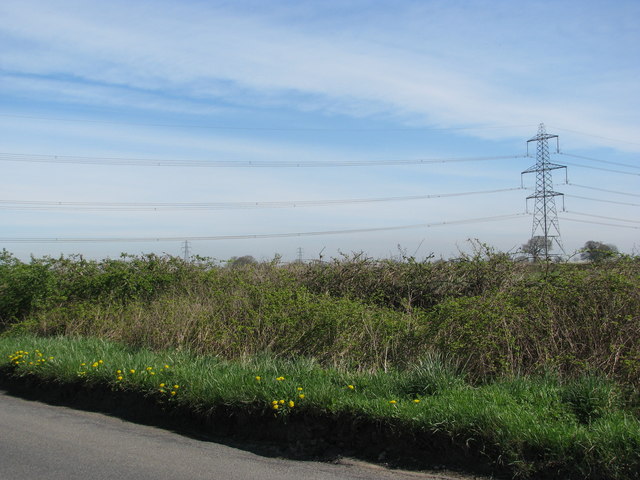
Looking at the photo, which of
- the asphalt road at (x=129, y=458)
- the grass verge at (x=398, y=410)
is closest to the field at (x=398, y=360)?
the grass verge at (x=398, y=410)

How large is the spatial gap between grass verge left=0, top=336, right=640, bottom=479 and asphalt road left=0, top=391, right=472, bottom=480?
13.9 inches

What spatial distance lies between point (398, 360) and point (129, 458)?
12.7ft

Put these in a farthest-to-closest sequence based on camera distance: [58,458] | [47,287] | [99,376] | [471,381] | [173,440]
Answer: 1. [47,287]
2. [99,376]
3. [471,381]
4. [173,440]
5. [58,458]

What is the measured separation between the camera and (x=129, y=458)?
5.73 metres

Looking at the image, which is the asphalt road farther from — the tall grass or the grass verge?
the tall grass

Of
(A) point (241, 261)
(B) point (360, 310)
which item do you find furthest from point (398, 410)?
(A) point (241, 261)

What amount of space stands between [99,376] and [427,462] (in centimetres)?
489

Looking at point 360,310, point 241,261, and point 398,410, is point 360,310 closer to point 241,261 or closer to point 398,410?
point 398,410

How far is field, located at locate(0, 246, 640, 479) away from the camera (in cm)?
531

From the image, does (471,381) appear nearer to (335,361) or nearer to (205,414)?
(335,361)

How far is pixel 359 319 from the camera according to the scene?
9453 millimetres

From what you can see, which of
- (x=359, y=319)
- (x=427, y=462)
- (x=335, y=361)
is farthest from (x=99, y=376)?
(x=427, y=462)

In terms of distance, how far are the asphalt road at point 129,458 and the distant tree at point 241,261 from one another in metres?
8.59

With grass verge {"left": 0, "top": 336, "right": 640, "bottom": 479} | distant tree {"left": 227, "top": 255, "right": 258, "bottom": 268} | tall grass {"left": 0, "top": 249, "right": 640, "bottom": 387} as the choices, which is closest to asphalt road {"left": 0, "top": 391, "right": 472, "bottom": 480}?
grass verge {"left": 0, "top": 336, "right": 640, "bottom": 479}
